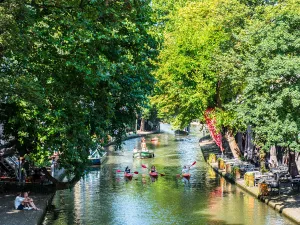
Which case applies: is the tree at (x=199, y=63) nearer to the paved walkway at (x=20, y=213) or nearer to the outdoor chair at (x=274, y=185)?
the outdoor chair at (x=274, y=185)

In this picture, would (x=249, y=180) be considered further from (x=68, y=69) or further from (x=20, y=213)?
(x=68, y=69)

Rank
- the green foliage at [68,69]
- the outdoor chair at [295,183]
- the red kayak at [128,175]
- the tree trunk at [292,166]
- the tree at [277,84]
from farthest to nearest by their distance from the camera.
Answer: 1. the red kayak at [128,175]
2. the tree trunk at [292,166]
3. the outdoor chair at [295,183]
4. the tree at [277,84]
5. the green foliage at [68,69]

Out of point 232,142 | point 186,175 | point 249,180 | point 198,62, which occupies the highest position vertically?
point 198,62

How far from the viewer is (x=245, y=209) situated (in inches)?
1184

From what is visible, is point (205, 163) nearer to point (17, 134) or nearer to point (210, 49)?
point (210, 49)

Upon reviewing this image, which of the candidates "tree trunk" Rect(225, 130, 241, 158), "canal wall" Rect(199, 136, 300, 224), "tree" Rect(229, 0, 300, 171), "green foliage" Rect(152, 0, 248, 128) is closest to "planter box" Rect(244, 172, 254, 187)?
"canal wall" Rect(199, 136, 300, 224)

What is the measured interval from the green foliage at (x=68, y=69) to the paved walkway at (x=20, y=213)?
3.73 metres

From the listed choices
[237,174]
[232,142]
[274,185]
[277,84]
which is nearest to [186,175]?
[237,174]

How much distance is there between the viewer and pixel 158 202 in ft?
108

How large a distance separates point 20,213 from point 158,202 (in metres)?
8.80

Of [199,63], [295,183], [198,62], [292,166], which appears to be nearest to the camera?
[295,183]

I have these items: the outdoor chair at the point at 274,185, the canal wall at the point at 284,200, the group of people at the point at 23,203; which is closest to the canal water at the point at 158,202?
the canal wall at the point at 284,200

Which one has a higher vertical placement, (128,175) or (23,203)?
(128,175)

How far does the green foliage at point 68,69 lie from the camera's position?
58.7 feet
